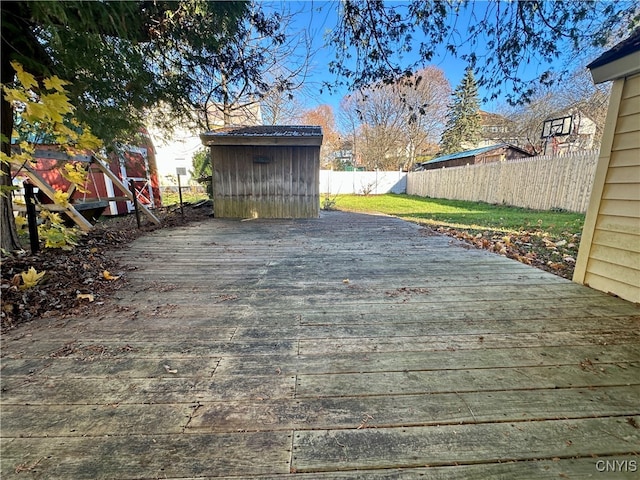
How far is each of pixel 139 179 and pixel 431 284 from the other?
10.5 metres

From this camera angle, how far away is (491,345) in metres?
1.78

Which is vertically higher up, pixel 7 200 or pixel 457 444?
pixel 7 200

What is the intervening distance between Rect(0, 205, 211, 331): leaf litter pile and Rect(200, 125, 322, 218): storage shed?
436 centimetres

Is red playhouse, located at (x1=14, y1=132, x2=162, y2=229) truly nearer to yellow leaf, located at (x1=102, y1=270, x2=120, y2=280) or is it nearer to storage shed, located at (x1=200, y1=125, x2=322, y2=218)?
yellow leaf, located at (x1=102, y1=270, x2=120, y2=280)

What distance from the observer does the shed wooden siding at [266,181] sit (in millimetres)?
7723

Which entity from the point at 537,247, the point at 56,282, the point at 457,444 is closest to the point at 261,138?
the point at 56,282

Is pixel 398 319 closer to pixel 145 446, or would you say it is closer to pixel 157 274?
pixel 145 446

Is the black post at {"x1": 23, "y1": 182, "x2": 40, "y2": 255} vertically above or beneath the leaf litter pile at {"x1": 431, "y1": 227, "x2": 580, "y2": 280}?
above

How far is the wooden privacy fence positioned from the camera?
7.89 metres

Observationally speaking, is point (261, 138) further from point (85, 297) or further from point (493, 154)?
point (493, 154)

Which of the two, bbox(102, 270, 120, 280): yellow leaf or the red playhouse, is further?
the red playhouse

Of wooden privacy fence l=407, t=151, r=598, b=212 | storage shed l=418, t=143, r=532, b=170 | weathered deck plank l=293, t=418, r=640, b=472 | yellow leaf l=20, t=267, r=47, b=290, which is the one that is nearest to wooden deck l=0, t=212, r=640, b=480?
weathered deck plank l=293, t=418, r=640, b=472

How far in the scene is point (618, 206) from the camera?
243cm

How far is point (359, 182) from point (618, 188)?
17.9 metres
